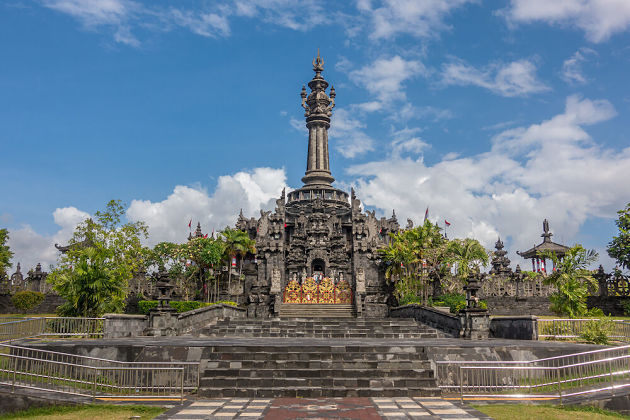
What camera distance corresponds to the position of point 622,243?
36.2 meters

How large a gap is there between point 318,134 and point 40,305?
110 ft

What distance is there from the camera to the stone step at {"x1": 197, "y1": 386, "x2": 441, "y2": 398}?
1281 cm

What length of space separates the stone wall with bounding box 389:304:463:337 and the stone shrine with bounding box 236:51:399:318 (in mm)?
4331

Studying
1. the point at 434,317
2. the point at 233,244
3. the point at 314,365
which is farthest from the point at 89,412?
the point at 233,244

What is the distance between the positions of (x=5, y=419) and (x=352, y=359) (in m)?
9.09

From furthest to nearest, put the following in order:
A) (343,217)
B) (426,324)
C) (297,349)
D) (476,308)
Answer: (343,217) → (426,324) → (476,308) → (297,349)

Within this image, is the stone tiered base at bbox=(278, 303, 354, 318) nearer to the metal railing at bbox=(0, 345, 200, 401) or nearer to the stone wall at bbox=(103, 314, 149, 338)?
the stone wall at bbox=(103, 314, 149, 338)

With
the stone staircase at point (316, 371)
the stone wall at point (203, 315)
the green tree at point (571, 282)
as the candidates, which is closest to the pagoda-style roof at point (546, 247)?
the green tree at point (571, 282)

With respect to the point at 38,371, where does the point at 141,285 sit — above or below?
above

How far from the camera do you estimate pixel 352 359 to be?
14.4m

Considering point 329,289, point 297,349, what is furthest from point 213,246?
point 297,349

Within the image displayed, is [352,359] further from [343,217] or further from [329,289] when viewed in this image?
[343,217]

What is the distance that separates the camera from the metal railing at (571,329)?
18.9 m

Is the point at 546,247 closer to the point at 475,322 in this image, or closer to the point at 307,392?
the point at 475,322
